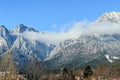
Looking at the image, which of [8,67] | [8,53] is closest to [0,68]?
[8,67]

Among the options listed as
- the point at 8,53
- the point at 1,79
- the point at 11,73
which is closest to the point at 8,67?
the point at 11,73

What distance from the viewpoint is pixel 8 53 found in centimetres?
8250

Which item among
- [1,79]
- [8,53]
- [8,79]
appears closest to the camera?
[8,53]

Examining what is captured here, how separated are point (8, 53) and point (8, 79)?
27.3 feet

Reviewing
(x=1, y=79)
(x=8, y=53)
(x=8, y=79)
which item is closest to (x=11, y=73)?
(x=8, y=79)

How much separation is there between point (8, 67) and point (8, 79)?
3.88 metres

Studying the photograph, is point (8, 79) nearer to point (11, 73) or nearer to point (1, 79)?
point (11, 73)

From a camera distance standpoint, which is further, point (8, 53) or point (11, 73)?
point (11, 73)

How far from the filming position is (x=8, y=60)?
86.8m

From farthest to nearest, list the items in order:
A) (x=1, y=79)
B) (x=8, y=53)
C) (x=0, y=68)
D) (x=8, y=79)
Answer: (x=1, y=79), (x=0, y=68), (x=8, y=79), (x=8, y=53)

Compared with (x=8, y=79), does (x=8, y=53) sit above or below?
above

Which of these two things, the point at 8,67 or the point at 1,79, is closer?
the point at 8,67

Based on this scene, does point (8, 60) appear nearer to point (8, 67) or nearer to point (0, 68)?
point (8, 67)

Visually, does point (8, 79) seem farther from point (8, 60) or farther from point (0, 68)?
point (0, 68)
